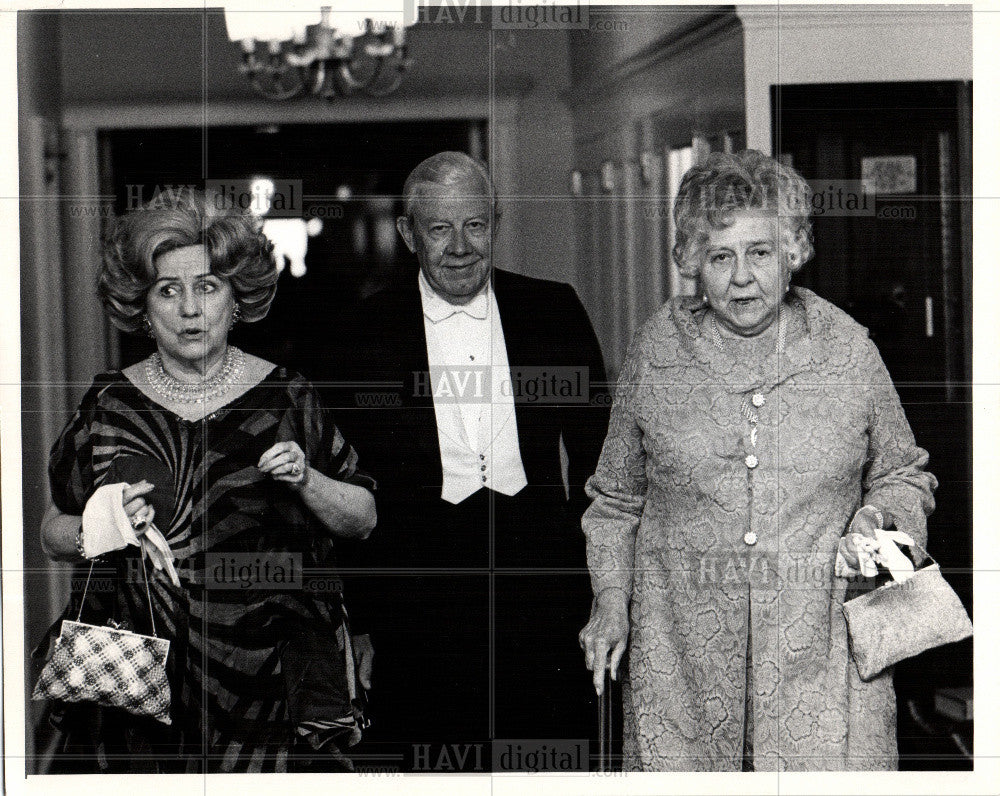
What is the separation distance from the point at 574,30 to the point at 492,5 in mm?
214

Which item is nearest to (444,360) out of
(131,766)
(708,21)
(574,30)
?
(574,30)

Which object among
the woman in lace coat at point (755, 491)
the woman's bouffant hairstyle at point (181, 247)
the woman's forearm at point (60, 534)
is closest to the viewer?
the woman in lace coat at point (755, 491)

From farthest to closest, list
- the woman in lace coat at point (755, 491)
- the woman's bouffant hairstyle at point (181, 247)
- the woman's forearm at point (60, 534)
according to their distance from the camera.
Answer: the woman's forearm at point (60, 534)
the woman's bouffant hairstyle at point (181, 247)
the woman in lace coat at point (755, 491)

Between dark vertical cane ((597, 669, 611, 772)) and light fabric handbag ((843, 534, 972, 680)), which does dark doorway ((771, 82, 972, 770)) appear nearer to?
light fabric handbag ((843, 534, 972, 680))

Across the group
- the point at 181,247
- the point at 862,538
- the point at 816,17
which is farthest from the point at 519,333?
the point at 816,17

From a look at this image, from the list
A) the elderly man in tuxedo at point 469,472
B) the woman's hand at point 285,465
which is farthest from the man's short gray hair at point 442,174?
the woman's hand at point 285,465

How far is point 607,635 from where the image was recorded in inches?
103

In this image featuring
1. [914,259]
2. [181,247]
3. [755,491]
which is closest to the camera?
[755,491]

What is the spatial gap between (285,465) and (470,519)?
476mm

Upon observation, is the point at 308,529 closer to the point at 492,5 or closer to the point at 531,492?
the point at 531,492

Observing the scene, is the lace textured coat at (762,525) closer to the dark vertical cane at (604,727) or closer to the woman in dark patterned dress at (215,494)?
the dark vertical cane at (604,727)

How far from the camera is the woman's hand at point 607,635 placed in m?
2.59

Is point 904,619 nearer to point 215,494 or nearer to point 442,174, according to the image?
point 442,174

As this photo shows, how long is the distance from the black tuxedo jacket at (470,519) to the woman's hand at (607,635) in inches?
3.5
